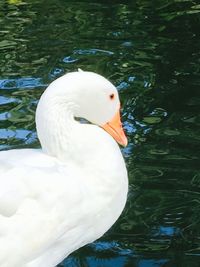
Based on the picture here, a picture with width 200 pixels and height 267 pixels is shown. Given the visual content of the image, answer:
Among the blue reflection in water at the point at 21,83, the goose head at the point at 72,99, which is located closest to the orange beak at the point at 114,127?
the goose head at the point at 72,99

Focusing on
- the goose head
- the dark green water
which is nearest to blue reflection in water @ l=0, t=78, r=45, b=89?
the dark green water

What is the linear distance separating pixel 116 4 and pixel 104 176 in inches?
236

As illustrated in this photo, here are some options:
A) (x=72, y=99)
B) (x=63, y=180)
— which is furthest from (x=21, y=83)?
(x=63, y=180)

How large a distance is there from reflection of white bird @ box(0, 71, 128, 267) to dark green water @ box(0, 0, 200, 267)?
565mm

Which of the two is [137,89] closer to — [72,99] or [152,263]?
[152,263]

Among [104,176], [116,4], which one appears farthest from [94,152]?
[116,4]

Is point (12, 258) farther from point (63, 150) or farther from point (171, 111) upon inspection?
point (171, 111)

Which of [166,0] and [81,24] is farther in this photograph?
[166,0]

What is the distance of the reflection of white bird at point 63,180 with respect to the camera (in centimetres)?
401

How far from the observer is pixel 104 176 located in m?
4.21

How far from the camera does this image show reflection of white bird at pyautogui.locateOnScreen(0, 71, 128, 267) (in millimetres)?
4012

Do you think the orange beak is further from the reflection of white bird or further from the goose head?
the goose head

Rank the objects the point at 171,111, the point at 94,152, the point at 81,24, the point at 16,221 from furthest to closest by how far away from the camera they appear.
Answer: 1. the point at 81,24
2. the point at 171,111
3. the point at 94,152
4. the point at 16,221

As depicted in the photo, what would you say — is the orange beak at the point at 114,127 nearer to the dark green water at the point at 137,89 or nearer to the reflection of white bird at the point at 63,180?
the reflection of white bird at the point at 63,180
